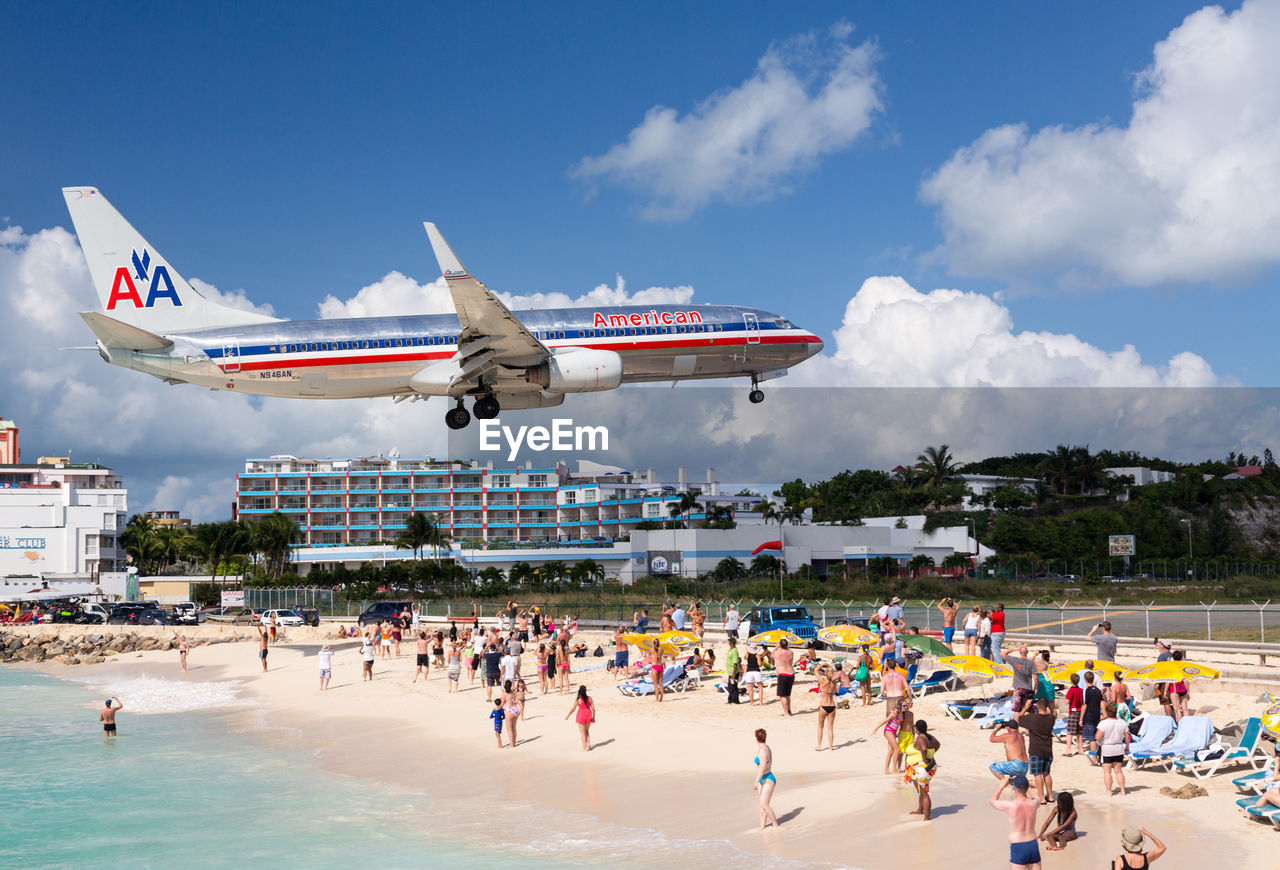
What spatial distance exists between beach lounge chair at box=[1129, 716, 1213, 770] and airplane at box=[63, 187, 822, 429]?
1849 centimetres

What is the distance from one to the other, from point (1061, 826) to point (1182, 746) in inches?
203

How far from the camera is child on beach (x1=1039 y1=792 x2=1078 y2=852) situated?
1425 centimetres

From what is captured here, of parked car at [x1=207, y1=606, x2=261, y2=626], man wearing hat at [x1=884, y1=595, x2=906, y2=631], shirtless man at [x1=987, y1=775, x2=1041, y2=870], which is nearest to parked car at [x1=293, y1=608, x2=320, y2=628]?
parked car at [x1=207, y1=606, x2=261, y2=626]

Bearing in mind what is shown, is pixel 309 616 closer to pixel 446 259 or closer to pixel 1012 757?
pixel 446 259

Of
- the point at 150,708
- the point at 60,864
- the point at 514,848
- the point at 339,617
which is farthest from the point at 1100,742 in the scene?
the point at 339,617

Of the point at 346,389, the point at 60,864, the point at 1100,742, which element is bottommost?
the point at 60,864

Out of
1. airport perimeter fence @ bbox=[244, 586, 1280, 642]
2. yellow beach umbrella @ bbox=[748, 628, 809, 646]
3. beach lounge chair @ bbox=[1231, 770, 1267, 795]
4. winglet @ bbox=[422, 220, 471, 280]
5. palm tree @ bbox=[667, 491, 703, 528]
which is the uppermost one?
winglet @ bbox=[422, 220, 471, 280]

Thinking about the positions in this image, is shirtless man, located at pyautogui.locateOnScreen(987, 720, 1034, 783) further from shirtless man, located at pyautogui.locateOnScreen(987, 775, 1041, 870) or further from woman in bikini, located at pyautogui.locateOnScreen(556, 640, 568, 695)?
woman in bikini, located at pyautogui.locateOnScreen(556, 640, 568, 695)

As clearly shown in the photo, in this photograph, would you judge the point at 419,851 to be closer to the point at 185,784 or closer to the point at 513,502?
the point at 185,784

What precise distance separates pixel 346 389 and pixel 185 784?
36.7 ft

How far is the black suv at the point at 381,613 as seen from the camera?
174 feet

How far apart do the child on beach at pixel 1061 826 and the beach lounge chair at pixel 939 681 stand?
36.2 ft

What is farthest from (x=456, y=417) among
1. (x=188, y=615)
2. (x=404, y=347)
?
(x=188, y=615)

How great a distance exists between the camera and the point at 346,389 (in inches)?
1221
